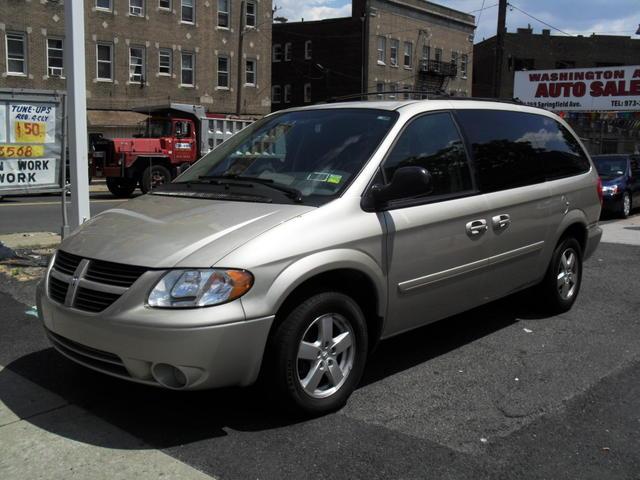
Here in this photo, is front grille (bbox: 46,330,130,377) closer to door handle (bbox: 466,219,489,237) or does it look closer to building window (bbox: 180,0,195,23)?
door handle (bbox: 466,219,489,237)

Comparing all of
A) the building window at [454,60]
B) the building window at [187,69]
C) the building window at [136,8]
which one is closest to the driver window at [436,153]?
the building window at [136,8]

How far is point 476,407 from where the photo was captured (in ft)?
13.0

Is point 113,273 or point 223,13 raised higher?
point 223,13

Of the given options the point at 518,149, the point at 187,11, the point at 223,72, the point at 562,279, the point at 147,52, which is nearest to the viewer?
the point at 518,149

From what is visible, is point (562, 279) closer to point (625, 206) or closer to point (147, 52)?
point (625, 206)

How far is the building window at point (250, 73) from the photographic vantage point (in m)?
38.4

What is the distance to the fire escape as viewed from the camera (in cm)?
5206

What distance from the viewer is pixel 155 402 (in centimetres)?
399

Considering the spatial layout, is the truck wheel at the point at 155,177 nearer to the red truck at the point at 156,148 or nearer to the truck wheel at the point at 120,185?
the red truck at the point at 156,148

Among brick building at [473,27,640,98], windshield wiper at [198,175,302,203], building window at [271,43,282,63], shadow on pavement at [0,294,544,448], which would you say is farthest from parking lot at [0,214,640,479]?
brick building at [473,27,640,98]

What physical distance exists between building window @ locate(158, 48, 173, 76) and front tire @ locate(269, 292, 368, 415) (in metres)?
32.8

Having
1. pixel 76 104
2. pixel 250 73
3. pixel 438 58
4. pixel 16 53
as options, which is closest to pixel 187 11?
pixel 250 73

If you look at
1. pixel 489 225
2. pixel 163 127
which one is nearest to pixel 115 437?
pixel 489 225

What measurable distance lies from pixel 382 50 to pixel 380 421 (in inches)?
1882
